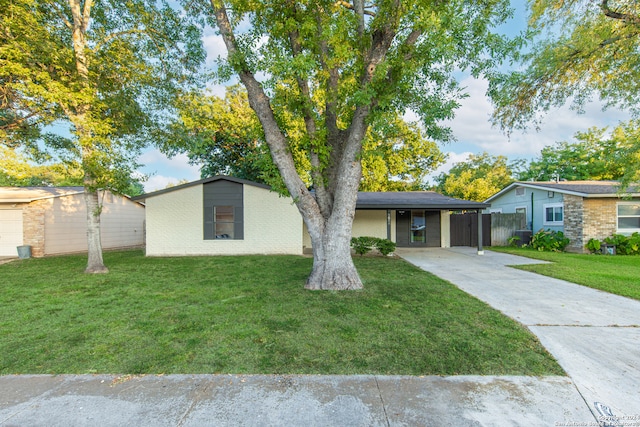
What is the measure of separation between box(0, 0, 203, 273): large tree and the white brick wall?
348cm

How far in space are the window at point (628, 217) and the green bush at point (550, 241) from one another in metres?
2.04

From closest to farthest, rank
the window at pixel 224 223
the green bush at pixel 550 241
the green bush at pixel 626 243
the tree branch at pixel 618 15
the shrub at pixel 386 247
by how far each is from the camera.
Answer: the tree branch at pixel 618 15
the shrub at pixel 386 247
the green bush at pixel 626 243
the window at pixel 224 223
the green bush at pixel 550 241

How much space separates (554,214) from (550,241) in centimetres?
165

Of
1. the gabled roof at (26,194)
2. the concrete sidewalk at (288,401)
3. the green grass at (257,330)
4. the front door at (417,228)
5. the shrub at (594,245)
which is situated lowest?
the concrete sidewalk at (288,401)

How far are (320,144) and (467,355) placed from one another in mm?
4283

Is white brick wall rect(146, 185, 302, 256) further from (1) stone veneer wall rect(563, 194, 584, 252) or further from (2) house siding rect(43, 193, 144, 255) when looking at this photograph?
(1) stone veneer wall rect(563, 194, 584, 252)

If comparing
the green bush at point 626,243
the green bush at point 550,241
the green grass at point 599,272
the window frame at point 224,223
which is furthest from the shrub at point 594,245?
the window frame at point 224,223

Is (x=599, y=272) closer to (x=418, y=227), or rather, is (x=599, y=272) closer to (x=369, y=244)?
(x=369, y=244)

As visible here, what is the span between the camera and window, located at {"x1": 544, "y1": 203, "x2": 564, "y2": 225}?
43.1 ft

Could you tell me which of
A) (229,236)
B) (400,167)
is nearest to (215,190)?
(229,236)

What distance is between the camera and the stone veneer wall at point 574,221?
12.1 metres

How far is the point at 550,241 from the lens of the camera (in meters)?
12.8

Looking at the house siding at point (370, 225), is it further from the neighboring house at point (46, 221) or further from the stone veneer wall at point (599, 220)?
the neighboring house at point (46, 221)

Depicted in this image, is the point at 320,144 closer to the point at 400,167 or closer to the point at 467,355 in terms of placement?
the point at 467,355
